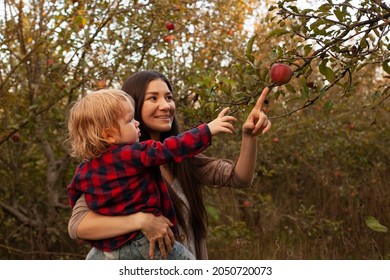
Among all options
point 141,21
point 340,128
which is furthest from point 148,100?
point 340,128

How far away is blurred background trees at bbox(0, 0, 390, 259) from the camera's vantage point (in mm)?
4027

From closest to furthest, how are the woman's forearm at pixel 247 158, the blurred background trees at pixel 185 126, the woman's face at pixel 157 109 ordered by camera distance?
the woman's forearm at pixel 247 158 < the woman's face at pixel 157 109 < the blurred background trees at pixel 185 126

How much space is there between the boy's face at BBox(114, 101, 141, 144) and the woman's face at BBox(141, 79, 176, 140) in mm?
247

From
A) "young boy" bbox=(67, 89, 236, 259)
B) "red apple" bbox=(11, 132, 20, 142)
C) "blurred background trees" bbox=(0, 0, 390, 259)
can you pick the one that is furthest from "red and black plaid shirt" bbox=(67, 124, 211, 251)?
"red apple" bbox=(11, 132, 20, 142)

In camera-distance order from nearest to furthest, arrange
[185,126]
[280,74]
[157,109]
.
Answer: [280,74], [157,109], [185,126]

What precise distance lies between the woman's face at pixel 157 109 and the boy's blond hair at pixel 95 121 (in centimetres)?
23

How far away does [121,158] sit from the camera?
183 cm

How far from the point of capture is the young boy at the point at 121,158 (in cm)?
179

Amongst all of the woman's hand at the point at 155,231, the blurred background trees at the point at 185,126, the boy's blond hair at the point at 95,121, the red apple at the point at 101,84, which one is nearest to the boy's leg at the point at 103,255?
the woman's hand at the point at 155,231

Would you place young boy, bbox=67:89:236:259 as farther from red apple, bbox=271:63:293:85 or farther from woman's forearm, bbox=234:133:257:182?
red apple, bbox=271:63:293:85

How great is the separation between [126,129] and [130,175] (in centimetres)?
16

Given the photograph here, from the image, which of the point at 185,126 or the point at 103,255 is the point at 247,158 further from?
the point at 185,126

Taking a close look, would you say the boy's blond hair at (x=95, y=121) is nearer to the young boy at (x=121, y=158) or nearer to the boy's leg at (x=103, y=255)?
the young boy at (x=121, y=158)

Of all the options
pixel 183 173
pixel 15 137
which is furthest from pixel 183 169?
pixel 15 137
